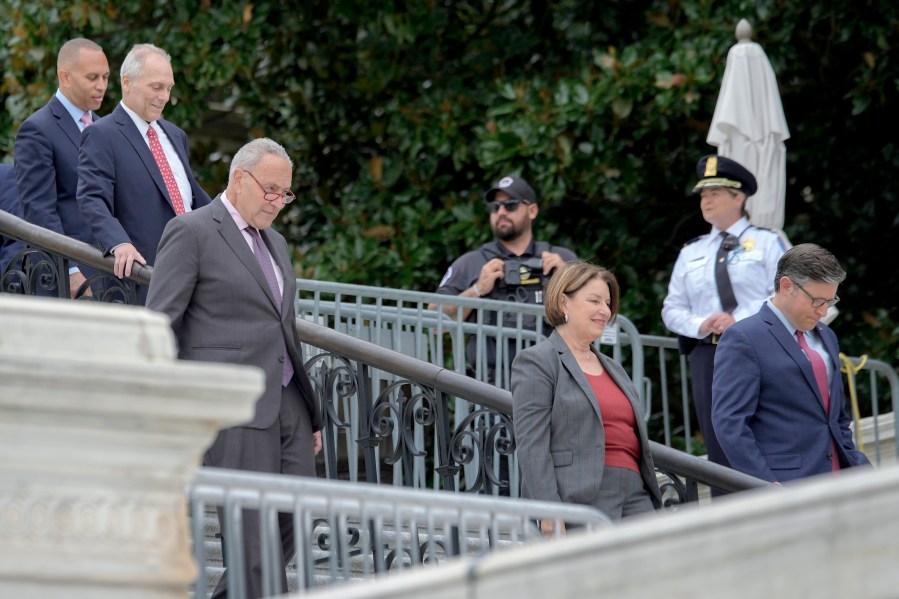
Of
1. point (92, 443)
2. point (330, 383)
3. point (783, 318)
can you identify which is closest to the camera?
point (92, 443)

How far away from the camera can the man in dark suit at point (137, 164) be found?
6.92 metres

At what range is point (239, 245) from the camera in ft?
19.1

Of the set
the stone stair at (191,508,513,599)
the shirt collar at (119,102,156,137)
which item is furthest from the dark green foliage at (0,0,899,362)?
the stone stair at (191,508,513,599)

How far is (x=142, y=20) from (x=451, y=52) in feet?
7.95

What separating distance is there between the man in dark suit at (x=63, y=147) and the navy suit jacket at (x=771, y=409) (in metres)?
3.08

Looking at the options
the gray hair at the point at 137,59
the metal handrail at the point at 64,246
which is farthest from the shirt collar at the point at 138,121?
the metal handrail at the point at 64,246

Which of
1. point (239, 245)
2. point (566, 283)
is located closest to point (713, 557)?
point (566, 283)

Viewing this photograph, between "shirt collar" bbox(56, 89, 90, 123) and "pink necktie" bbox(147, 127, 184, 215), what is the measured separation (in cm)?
57

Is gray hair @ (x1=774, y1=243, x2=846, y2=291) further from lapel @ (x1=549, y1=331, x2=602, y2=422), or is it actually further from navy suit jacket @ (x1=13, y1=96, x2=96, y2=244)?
navy suit jacket @ (x1=13, y1=96, x2=96, y2=244)

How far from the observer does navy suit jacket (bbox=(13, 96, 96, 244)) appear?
24.0 ft

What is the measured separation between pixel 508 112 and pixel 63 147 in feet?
13.6

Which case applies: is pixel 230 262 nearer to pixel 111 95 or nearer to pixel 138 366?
pixel 138 366

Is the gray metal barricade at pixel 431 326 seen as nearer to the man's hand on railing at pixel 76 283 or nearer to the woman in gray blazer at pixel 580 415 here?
the man's hand on railing at pixel 76 283

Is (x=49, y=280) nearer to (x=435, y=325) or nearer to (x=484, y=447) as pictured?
(x=484, y=447)
